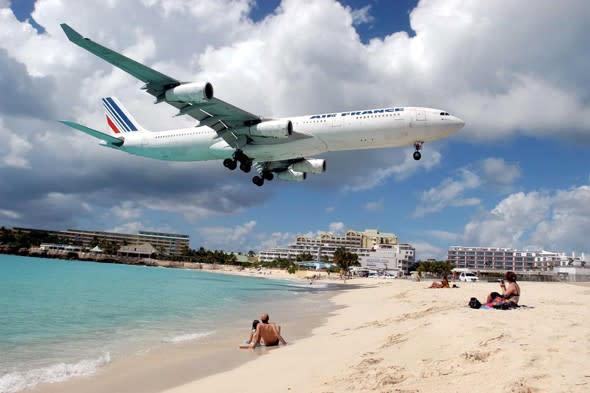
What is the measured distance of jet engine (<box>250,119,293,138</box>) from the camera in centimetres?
3384

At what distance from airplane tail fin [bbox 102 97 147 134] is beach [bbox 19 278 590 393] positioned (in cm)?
3471

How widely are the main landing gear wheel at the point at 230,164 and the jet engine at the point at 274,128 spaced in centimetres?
548

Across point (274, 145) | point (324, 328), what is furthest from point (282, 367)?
point (274, 145)

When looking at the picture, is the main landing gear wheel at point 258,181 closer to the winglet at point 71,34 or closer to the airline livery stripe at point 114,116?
the airline livery stripe at point 114,116

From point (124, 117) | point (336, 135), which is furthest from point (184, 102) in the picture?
point (124, 117)

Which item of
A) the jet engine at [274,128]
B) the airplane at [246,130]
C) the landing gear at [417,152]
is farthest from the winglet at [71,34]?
the landing gear at [417,152]

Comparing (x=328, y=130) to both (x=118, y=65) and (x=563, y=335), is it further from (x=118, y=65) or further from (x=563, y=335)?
(x=563, y=335)

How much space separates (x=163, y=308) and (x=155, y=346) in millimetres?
14247

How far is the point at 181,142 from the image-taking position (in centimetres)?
3991

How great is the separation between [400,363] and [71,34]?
2549 centimetres

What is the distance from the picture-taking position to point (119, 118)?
1836 inches

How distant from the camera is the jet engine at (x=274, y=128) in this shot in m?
33.8

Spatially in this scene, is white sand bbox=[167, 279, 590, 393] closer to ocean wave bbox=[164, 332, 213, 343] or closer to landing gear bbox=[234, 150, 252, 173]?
ocean wave bbox=[164, 332, 213, 343]

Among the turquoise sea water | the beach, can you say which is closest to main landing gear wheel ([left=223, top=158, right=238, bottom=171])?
the turquoise sea water
